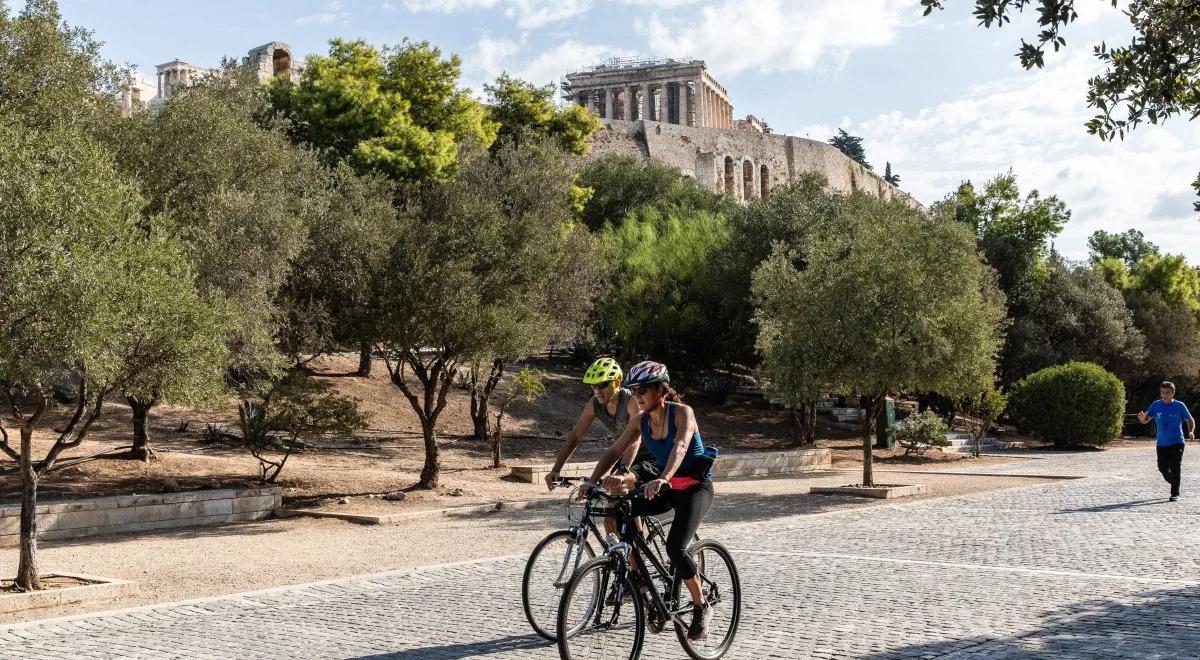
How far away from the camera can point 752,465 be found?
2444cm

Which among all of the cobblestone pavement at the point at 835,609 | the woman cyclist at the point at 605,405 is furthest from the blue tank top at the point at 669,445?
the cobblestone pavement at the point at 835,609

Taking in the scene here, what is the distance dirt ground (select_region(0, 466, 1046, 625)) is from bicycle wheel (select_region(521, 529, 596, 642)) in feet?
14.3

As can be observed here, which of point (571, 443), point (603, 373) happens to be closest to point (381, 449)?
point (603, 373)

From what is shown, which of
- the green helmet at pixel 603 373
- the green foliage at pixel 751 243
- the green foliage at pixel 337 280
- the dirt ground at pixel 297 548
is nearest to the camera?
the green helmet at pixel 603 373

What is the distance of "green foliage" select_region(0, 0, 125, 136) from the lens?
15.7 metres

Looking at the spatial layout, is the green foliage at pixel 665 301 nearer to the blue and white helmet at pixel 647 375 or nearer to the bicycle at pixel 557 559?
the bicycle at pixel 557 559

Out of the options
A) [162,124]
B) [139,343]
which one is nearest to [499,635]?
[139,343]

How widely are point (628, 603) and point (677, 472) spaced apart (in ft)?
2.53

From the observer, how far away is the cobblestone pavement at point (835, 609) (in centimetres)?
671

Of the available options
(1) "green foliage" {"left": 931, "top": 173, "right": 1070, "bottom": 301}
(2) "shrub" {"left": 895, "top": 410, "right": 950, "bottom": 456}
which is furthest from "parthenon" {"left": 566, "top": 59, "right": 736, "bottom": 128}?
(2) "shrub" {"left": 895, "top": 410, "right": 950, "bottom": 456}

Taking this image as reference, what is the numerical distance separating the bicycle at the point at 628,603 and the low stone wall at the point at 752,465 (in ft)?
47.0

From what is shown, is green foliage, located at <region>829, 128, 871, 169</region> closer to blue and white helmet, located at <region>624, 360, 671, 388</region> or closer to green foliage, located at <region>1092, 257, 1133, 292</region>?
green foliage, located at <region>1092, 257, 1133, 292</region>

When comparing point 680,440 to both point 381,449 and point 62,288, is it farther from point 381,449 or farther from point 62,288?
point 381,449

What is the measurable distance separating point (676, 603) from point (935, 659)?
1409 mm
